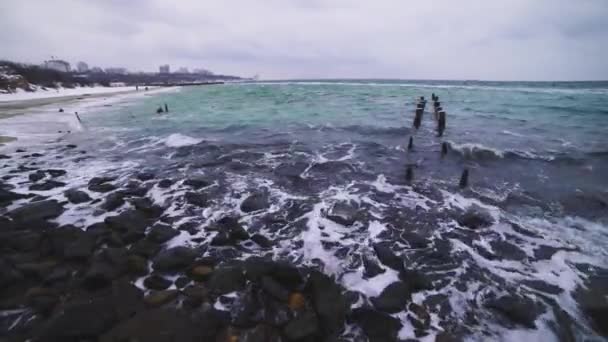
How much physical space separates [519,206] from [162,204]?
421 inches

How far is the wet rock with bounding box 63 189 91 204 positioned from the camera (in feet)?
26.0

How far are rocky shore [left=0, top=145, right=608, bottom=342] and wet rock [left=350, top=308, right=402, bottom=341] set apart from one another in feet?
0.05

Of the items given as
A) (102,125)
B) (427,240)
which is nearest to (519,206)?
(427,240)

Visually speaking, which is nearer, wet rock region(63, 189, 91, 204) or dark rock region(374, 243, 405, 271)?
dark rock region(374, 243, 405, 271)

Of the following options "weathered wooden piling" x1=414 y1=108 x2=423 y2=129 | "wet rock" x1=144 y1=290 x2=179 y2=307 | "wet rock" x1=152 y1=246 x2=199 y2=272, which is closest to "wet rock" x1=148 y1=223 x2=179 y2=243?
"wet rock" x1=152 y1=246 x2=199 y2=272

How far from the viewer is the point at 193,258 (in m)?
5.46

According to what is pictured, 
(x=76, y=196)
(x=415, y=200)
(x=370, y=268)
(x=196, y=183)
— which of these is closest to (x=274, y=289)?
(x=370, y=268)

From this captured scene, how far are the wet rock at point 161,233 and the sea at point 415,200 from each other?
253 millimetres

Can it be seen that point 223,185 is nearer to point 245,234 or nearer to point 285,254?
point 245,234

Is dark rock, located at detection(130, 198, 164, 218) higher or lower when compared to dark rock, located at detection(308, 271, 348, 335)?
higher

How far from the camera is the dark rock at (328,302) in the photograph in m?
4.03

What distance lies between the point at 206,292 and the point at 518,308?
5.30m

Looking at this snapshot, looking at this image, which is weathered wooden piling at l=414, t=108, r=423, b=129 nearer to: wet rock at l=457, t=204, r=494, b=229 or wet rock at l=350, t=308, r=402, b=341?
wet rock at l=457, t=204, r=494, b=229

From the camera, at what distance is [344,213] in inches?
298
